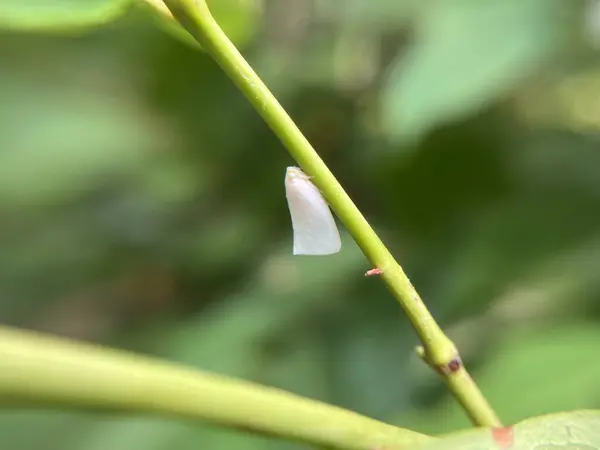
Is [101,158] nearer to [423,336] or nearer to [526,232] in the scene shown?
[526,232]

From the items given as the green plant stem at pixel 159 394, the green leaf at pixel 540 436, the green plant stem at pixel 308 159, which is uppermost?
the green plant stem at pixel 308 159

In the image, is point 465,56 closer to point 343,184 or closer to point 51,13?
point 343,184

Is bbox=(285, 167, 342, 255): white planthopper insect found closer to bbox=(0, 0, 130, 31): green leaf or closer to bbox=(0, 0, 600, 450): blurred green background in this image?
bbox=(0, 0, 130, 31): green leaf

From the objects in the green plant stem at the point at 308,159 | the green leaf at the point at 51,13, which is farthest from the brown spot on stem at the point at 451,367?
the green leaf at the point at 51,13

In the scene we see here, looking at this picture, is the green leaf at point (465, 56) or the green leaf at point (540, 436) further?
the green leaf at point (465, 56)

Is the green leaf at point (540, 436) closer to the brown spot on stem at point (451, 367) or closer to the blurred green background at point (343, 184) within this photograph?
the brown spot on stem at point (451, 367)
